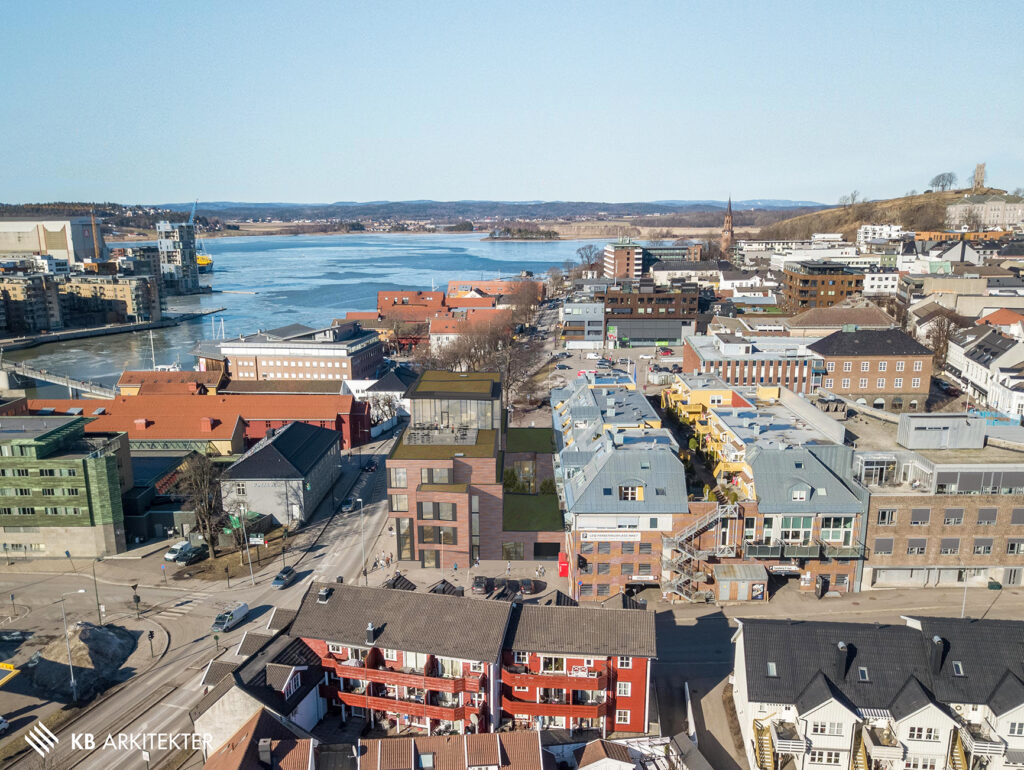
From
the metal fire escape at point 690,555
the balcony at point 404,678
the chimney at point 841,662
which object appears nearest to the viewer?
the chimney at point 841,662

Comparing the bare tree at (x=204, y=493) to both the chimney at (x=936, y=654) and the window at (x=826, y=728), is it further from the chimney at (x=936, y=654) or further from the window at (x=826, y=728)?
the chimney at (x=936, y=654)

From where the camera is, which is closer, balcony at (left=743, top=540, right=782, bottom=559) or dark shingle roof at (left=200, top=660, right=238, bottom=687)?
dark shingle roof at (left=200, top=660, right=238, bottom=687)

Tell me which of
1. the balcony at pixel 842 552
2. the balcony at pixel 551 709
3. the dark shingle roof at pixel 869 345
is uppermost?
the dark shingle roof at pixel 869 345

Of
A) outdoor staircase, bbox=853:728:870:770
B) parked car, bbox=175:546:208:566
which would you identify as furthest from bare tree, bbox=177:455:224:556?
outdoor staircase, bbox=853:728:870:770

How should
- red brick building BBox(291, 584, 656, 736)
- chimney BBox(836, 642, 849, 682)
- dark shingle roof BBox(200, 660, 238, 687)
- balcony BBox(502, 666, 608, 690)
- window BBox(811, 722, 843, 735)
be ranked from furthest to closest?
1. dark shingle roof BBox(200, 660, 238, 687)
2. balcony BBox(502, 666, 608, 690)
3. red brick building BBox(291, 584, 656, 736)
4. chimney BBox(836, 642, 849, 682)
5. window BBox(811, 722, 843, 735)

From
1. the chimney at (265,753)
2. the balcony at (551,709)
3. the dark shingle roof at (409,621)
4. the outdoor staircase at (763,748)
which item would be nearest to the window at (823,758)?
the outdoor staircase at (763,748)

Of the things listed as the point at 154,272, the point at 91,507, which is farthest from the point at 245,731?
the point at 154,272

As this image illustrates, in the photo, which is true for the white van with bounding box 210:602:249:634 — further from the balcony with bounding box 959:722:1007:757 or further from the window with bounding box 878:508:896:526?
the window with bounding box 878:508:896:526
